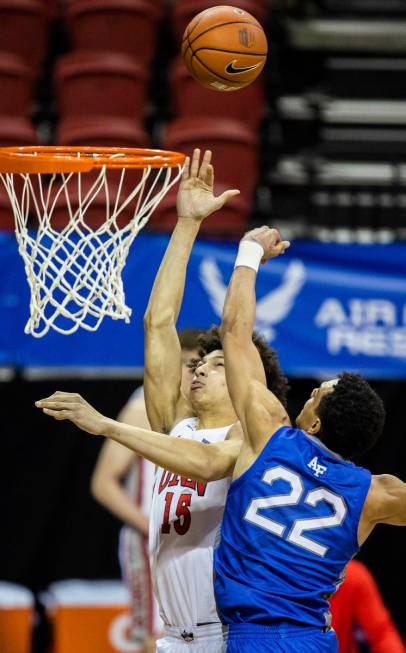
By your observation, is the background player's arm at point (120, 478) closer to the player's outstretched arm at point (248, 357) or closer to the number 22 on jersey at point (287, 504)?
the player's outstretched arm at point (248, 357)

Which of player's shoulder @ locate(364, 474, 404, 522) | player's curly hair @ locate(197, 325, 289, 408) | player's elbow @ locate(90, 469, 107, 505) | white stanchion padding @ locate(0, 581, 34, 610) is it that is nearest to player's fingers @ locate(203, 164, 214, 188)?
player's curly hair @ locate(197, 325, 289, 408)

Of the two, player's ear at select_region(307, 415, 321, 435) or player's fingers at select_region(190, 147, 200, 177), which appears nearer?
player's ear at select_region(307, 415, 321, 435)

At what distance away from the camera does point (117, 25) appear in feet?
31.4

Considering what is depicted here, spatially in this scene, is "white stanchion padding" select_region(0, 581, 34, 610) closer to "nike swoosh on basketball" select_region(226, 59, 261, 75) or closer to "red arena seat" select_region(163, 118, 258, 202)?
"red arena seat" select_region(163, 118, 258, 202)

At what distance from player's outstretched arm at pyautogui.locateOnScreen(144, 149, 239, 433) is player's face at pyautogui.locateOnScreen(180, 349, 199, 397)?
1.48 ft

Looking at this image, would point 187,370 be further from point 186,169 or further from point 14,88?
point 14,88

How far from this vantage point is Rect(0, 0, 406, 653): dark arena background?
7121 mm

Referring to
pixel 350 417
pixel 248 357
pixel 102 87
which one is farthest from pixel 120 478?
pixel 102 87

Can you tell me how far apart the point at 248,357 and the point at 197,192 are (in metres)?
0.97

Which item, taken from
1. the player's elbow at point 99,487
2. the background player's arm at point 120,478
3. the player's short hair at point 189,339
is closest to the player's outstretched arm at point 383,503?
the player's short hair at point 189,339

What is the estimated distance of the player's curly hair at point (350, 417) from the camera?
4492mm

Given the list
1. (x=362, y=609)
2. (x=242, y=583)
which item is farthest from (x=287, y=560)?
(x=362, y=609)

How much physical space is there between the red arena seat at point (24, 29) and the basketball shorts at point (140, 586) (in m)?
4.55

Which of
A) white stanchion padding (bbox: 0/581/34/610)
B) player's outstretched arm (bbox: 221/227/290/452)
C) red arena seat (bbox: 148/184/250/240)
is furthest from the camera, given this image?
red arena seat (bbox: 148/184/250/240)
